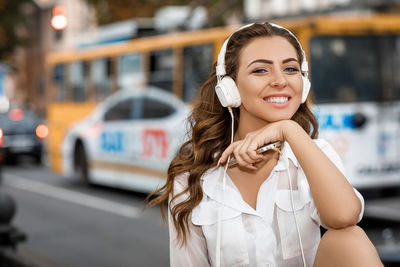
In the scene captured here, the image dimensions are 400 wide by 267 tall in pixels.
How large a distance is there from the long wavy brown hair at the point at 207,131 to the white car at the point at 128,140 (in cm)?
642

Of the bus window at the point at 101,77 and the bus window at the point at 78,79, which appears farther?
the bus window at the point at 78,79

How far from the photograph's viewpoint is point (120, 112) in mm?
11172

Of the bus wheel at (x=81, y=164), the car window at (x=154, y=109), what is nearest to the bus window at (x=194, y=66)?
the car window at (x=154, y=109)

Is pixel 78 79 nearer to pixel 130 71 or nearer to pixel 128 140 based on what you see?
pixel 130 71

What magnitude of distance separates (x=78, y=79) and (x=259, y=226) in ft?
36.9

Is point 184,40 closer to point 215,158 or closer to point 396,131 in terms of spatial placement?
point 396,131

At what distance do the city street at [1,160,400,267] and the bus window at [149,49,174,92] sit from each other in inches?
74.4

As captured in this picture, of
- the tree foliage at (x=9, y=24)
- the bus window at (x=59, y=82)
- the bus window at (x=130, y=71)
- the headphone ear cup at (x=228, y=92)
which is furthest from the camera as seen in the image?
the tree foliage at (x=9, y=24)

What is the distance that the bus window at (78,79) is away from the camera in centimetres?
1302

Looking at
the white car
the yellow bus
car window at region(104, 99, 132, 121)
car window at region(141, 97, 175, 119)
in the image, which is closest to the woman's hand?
the yellow bus

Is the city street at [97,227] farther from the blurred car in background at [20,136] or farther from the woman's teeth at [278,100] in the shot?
the blurred car in background at [20,136]

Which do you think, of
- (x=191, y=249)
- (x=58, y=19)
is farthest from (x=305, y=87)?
(x=58, y=19)

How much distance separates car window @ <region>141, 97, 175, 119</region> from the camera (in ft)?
33.3

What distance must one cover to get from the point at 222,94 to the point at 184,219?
472 mm
